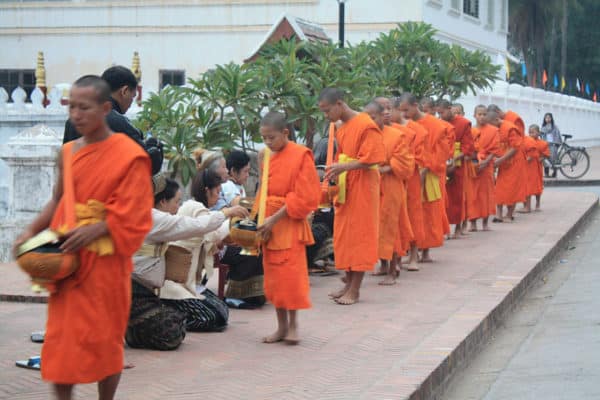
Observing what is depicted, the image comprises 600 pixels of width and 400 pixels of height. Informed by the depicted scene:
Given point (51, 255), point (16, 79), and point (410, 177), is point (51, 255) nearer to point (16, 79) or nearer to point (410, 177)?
point (410, 177)

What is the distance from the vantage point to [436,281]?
10453mm

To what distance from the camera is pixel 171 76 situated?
29656 mm

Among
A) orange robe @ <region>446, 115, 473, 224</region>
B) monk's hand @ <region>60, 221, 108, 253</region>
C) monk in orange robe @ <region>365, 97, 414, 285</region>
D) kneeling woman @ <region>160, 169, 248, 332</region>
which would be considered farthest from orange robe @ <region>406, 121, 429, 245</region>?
monk's hand @ <region>60, 221, 108, 253</region>

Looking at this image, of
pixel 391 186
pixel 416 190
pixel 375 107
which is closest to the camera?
pixel 375 107

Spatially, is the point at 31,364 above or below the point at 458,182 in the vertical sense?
below

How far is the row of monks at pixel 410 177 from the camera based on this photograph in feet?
29.6

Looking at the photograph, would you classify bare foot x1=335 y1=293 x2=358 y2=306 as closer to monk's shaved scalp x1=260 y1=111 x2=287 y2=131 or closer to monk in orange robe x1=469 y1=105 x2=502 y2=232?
monk's shaved scalp x1=260 y1=111 x2=287 y2=131

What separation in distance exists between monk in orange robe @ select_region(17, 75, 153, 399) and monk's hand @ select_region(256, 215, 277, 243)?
247cm

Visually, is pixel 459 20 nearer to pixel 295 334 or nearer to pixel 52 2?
pixel 52 2

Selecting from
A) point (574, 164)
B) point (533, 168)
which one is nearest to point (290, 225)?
point (533, 168)

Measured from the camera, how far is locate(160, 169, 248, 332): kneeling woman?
7.52m

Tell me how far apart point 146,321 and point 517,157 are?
10925mm

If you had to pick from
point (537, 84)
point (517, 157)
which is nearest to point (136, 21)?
point (517, 157)

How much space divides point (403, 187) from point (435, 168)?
1571 millimetres
